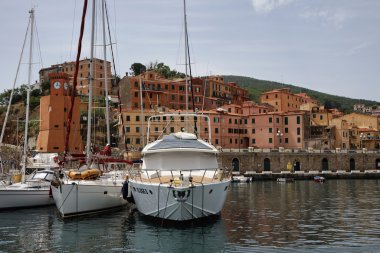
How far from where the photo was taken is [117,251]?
18672mm

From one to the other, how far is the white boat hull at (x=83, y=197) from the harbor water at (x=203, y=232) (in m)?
0.62

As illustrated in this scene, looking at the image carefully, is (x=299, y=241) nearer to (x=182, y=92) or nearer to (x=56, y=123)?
(x=56, y=123)

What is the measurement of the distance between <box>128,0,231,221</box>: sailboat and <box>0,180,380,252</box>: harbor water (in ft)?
2.93

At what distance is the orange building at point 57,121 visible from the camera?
71125 mm

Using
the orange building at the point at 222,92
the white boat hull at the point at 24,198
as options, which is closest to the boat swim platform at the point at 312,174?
the orange building at the point at 222,92

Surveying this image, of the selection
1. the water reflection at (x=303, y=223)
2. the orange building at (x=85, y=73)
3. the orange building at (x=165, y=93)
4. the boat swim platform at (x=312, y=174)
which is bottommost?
the water reflection at (x=303, y=223)

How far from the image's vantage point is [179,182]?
2297cm

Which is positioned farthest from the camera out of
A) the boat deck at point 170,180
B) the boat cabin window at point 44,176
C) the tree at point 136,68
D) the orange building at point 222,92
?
the tree at point 136,68

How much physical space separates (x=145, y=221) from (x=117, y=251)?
733cm

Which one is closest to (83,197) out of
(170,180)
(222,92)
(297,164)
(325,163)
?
(170,180)

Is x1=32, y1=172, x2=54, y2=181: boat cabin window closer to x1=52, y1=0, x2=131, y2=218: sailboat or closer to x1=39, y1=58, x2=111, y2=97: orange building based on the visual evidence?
x1=52, y1=0, x2=131, y2=218: sailboat

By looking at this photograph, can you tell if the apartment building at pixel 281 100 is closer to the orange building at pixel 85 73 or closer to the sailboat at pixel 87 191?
the orange building at pixel 85 73

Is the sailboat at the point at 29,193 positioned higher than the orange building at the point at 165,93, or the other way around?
the orange building at the point at 165,93

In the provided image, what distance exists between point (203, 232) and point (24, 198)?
15.8 metres
